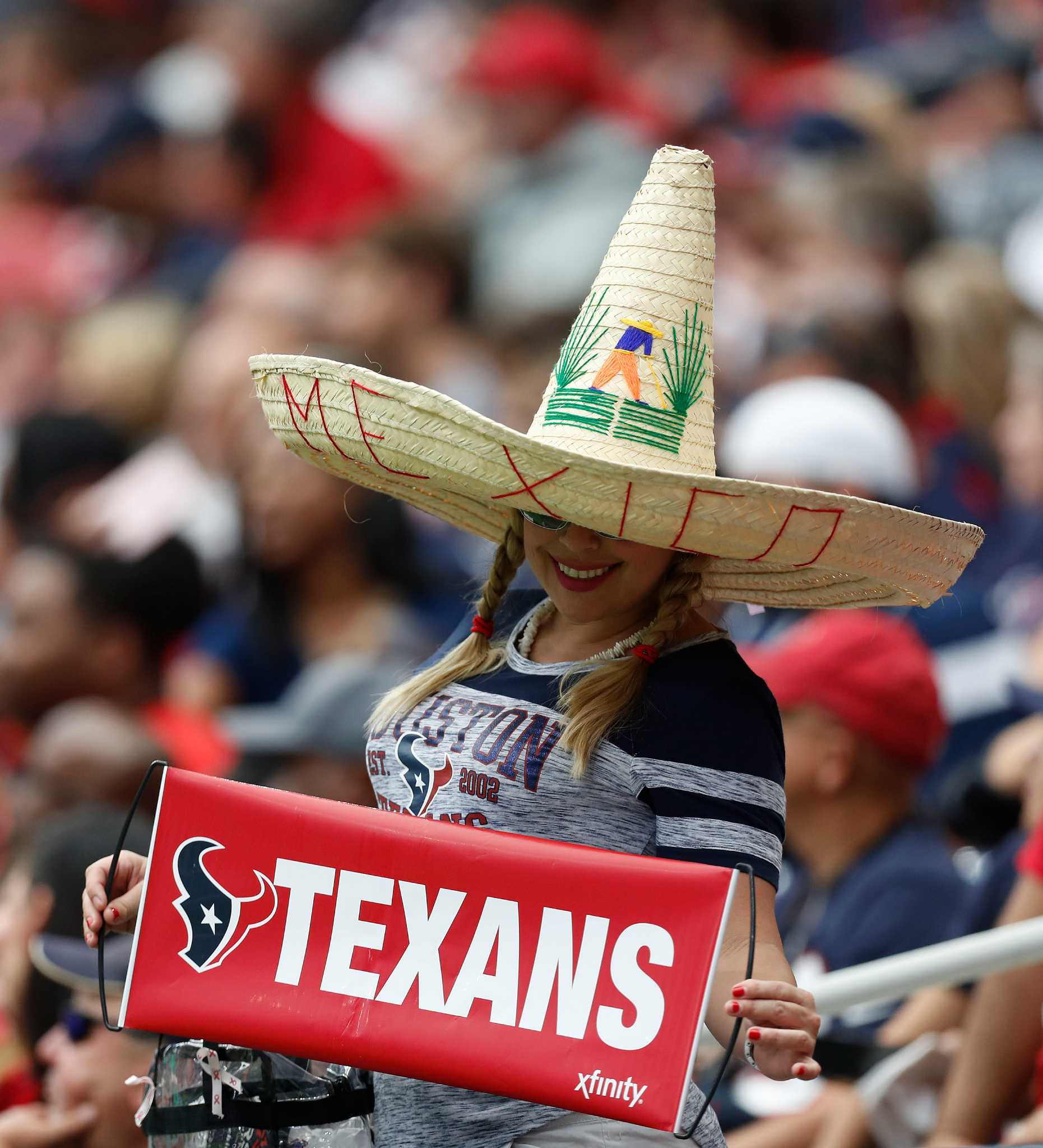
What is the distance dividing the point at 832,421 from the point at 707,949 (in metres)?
2.41

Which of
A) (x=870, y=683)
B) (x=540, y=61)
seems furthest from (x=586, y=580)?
(x=540, y=61)

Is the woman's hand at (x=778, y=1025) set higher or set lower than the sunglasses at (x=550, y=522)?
lower

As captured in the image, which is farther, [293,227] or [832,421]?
[293,227]

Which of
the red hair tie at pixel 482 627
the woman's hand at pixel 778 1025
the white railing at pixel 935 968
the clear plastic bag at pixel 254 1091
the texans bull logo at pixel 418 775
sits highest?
the red hair tie at pixel 482 627

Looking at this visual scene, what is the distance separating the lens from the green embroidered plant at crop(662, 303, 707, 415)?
231 cm

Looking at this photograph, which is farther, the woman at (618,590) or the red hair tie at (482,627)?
the red hair tie at (482,627)

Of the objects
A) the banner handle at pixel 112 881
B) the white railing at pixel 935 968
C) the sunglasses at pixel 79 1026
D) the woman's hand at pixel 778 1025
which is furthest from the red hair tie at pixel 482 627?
the sunglasses at pixel 79 1026

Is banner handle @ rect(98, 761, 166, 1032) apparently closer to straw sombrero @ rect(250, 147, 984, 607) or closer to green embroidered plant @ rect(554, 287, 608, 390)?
straw sombrero @ rect(250, 147, 984, 607)

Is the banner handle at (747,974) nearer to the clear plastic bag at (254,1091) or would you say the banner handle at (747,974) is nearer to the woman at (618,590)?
the woman at (618,590)

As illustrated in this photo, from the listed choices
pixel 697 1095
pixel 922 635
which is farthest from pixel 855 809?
pixel 697 1095

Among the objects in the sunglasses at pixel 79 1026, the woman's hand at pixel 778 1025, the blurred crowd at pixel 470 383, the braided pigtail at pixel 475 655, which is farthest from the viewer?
the blurred crowd at pixel 470 383

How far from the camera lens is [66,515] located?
22.4ft

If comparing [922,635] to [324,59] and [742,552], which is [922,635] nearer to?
[742,552]

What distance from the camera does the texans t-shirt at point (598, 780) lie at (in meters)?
2.17
